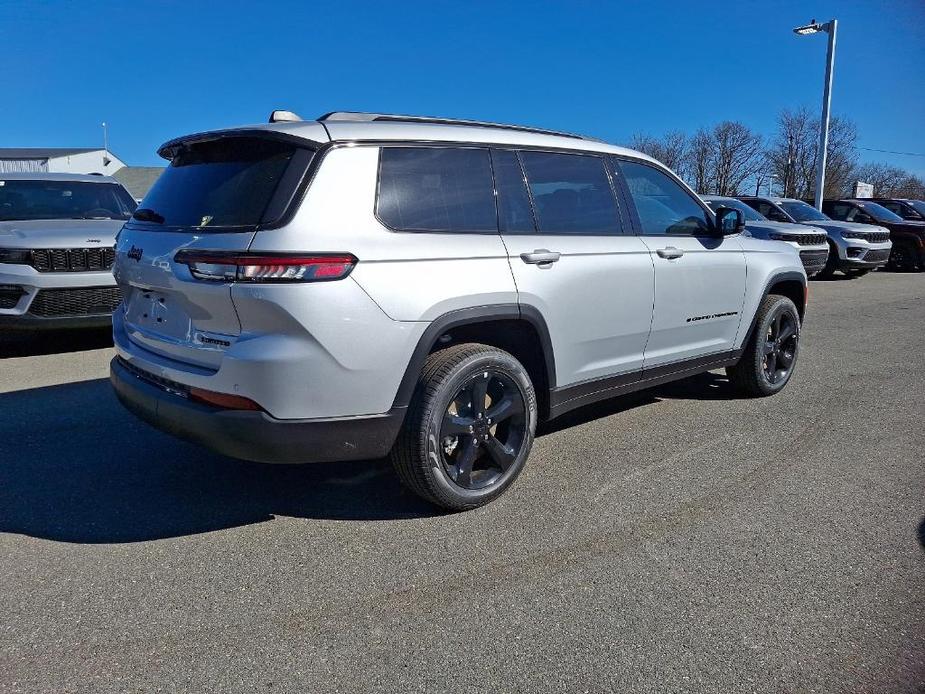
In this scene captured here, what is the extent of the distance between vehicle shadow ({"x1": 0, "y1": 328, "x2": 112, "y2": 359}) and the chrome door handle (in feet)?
18.1

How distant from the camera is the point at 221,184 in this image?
3.30 m

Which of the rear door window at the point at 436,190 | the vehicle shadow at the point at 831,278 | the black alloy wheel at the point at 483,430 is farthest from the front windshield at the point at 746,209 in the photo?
the black alloy wheel at the point at 483,430

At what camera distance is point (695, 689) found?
2.25m

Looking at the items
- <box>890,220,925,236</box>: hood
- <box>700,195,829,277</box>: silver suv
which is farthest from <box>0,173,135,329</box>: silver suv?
<box>890,220,925,236</box>: hood

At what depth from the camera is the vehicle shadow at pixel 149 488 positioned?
3.42m

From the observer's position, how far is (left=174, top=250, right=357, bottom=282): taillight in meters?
2.89

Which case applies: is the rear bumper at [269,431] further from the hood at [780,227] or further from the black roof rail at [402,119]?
the hood at [780,227]

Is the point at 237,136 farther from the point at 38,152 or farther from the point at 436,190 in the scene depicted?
the point at 38,152

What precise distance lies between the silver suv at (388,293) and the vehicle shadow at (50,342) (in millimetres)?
4216

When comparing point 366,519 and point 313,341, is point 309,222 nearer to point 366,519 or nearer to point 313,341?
point 313,341

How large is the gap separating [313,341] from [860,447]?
352 cm

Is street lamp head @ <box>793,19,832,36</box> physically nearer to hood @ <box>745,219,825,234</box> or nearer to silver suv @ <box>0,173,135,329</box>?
hood @ <box>745,219,825,234</box>

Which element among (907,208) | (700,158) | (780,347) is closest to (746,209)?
(780,347)

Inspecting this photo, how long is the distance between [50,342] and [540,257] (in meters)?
6.26
